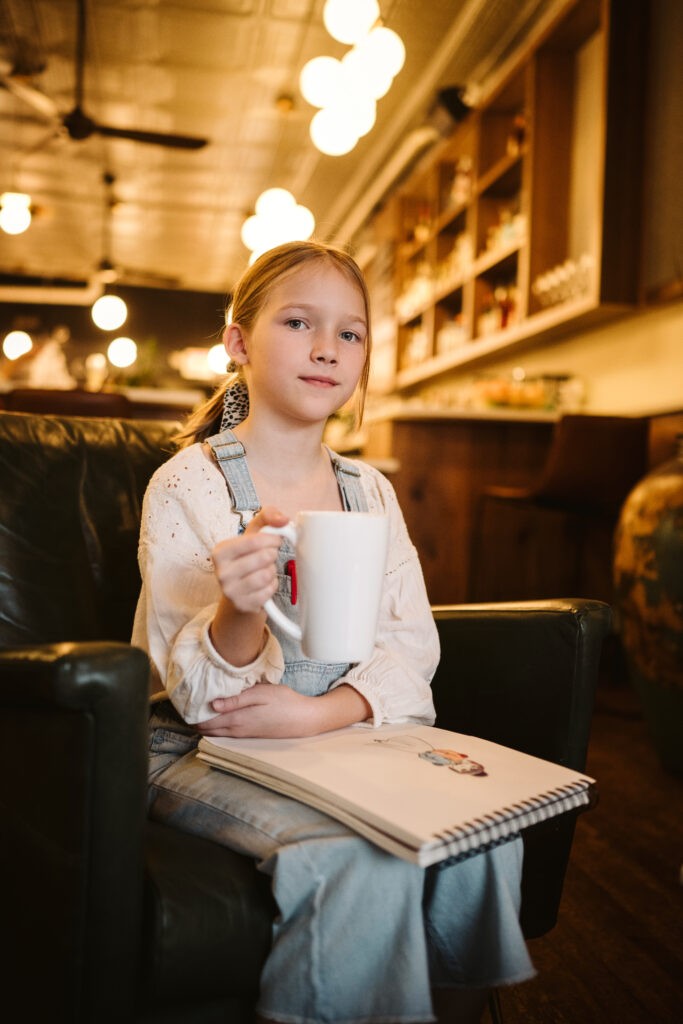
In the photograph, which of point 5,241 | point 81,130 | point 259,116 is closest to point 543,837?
point 81,130

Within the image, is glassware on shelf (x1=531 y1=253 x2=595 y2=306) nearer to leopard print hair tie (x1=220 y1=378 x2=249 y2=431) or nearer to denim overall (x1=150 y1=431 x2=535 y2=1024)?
leopard print hair tie (x1=220 y1=378 x2=249 y2=431)

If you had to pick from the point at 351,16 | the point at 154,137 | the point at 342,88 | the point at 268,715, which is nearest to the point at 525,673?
the point at 268,715

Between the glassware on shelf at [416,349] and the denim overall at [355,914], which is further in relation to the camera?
the glassware on shelf at [416,349]

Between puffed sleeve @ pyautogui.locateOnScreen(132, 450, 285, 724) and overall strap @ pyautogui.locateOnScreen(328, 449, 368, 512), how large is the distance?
23cm

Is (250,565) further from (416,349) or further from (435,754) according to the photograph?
(416,349)

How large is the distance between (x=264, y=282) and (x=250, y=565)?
0.54 metres

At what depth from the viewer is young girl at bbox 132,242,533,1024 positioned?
805 mm

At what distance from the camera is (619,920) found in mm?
1563

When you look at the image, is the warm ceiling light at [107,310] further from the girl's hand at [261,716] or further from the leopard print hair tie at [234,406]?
the girl's hand at [261,716]

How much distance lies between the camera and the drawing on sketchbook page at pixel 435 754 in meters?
0.89

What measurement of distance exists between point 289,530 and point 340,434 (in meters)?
4.66

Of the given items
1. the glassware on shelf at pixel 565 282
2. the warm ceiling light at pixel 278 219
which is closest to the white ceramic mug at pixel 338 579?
the glassware on shelf at pixel 565 282

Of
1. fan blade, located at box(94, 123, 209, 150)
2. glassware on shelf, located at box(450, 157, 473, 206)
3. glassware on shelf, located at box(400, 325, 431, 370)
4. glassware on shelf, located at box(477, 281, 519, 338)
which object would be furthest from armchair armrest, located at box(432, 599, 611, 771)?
glassware on shelf, located at box(400, 325, 431, 370)

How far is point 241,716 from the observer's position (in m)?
0.98
